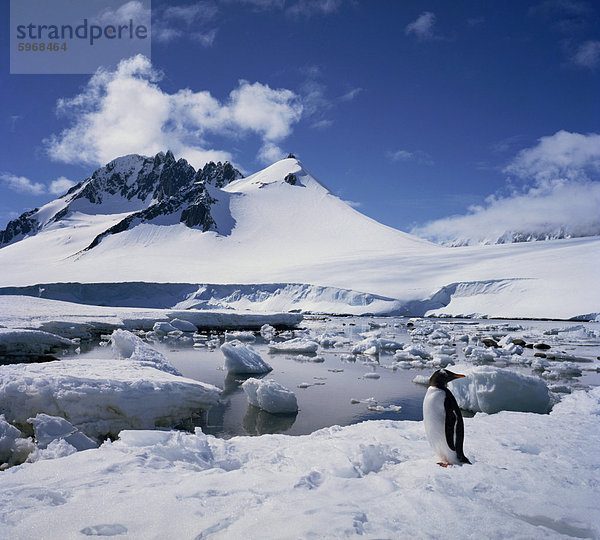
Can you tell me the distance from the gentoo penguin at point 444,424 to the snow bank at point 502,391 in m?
3.72

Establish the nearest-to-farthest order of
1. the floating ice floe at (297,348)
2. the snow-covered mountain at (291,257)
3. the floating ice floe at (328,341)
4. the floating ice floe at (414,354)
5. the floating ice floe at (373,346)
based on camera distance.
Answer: the floating ice floe at (414,354)
the floating ice floe at (373,346)
the floating ice floe at (297,348)
the floating ice floe at (328,341)
the snow-covered mountain at (291,257)

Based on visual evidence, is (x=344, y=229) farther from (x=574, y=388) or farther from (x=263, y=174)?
(x=574, y=388)

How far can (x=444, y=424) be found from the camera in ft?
10.5

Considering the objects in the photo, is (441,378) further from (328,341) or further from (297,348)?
(328,341)

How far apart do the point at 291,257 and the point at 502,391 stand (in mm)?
52277

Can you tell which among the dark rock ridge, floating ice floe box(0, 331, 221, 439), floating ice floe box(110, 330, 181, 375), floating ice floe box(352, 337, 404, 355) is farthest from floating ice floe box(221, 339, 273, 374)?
the dark rock ridge

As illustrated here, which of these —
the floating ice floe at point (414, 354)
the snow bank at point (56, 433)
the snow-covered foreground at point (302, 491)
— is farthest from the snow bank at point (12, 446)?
the floating ice floe at point (414, 354)

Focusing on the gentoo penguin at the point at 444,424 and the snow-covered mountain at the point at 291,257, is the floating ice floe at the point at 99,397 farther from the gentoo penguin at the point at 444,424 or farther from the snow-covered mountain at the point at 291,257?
the snow-covered mountain at the point at 291,257

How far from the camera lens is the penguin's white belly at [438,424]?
3191mm

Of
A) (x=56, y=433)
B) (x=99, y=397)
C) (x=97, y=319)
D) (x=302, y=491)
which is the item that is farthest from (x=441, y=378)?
(x=97, y=319)

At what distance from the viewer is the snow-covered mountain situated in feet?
111

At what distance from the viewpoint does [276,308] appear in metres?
41.5

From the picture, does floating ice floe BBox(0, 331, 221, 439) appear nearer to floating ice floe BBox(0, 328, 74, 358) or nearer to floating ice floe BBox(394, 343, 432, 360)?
floating ice floe BBox(0, 328, 74, 358)

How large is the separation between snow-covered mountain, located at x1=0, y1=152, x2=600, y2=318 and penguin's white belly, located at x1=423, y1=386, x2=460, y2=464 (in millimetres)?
30350
